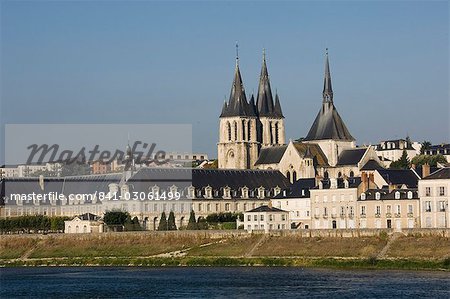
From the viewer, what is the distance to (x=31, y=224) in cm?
10669

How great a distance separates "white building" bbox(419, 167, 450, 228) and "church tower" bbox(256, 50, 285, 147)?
46.3 m

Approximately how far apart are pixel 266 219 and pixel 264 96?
40.3 metres

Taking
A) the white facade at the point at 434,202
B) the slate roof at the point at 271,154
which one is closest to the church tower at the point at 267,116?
the slate roof at the point at 271,154

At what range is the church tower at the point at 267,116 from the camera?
127000mm

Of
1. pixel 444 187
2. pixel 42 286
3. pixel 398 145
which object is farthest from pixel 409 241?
pixel 398 145

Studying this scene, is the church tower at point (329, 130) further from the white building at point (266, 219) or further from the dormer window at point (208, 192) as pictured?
the white building at point (266, 219)

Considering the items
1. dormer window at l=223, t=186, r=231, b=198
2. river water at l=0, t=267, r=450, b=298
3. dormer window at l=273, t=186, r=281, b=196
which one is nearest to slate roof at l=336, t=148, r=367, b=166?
dormer window at l=273, t=186, r=281, b=196

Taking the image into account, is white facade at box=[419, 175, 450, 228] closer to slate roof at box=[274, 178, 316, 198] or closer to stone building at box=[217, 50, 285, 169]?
slate roof at box=[274, 178, 316, 198]

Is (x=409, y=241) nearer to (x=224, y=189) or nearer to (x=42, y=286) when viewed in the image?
(x=42, y=286)

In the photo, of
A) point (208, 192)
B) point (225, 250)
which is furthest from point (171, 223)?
point (225, 250)

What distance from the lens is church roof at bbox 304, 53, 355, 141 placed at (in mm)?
118625

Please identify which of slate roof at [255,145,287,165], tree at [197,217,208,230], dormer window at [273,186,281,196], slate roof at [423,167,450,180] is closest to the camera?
slate roof at [423,167,450,180]

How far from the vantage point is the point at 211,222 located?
10025 cm

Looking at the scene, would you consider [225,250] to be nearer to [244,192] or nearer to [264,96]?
[244,192]
